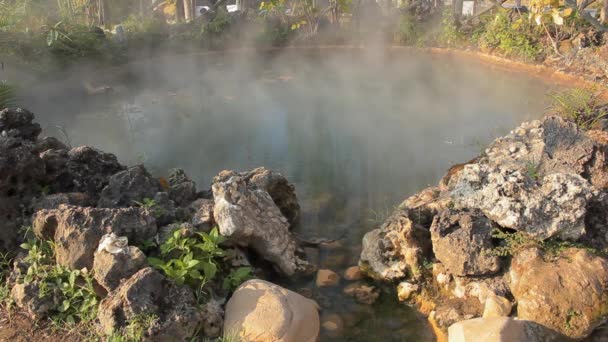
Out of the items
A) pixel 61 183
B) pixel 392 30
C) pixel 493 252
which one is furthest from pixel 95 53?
pixel 493 252

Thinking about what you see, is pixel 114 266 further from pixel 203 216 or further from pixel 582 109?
pixel 582 109

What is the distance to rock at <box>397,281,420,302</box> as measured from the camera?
4.48 m

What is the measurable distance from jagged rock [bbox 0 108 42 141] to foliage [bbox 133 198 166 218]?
156cm

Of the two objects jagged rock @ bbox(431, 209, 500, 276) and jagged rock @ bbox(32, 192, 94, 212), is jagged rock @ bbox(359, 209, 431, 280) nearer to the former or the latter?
jagged rock @ bbox(431, 209, 500, 276)

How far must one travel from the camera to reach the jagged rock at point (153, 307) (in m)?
3.49

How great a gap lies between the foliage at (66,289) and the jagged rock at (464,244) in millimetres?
2761

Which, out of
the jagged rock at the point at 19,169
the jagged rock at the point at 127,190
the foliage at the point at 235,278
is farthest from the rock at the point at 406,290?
the jagged rock at the point at 19,169

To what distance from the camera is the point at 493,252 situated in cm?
422

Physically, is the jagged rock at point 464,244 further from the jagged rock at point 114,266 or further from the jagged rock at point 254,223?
the jagged rock at point 114,266

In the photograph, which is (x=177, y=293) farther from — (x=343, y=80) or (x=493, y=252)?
(x=343, y=80)

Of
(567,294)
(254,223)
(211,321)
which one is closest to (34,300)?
(211,321)

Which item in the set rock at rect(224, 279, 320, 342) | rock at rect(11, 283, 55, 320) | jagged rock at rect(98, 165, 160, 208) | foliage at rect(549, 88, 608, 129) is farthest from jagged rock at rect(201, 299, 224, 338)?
foliage at rect(549, 88, 608, 129)

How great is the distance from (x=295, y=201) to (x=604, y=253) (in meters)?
3.01

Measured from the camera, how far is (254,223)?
465 cm
